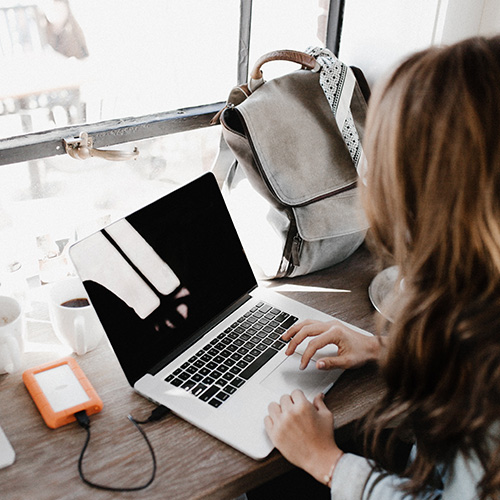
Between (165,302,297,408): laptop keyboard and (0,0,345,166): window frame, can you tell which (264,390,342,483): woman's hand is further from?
(0,0,345,166): window frame

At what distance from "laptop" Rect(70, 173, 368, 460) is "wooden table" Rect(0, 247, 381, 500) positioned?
2cm

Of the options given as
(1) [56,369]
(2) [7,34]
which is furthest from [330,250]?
(2) [7,34]

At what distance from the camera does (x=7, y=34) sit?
998mm

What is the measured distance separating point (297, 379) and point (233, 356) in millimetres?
110

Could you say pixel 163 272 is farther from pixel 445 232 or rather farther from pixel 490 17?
pixel 490 17

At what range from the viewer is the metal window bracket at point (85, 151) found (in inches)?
42.4

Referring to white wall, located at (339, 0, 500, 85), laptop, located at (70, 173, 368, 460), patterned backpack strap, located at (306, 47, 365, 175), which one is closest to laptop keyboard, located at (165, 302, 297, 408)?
laptop, located at (70, 173, 368, 460)

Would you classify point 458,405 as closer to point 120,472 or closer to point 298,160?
point 120,472

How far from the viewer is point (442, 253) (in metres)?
0.60

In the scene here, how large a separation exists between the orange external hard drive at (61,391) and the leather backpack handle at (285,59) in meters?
0.66

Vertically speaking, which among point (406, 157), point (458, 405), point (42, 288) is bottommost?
point (42, 288)

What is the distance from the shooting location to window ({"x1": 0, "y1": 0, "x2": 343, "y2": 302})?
1049 mm

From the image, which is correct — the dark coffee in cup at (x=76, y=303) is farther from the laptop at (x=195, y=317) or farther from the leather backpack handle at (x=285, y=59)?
the leather backpack handle at (x=285, y=59)

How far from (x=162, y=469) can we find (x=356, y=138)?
776 millimetres
